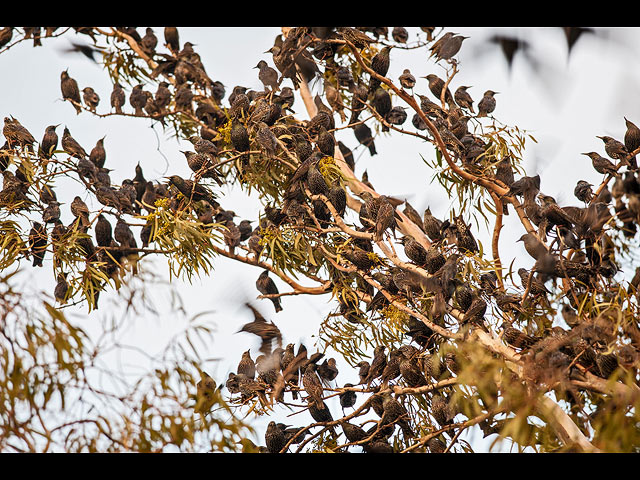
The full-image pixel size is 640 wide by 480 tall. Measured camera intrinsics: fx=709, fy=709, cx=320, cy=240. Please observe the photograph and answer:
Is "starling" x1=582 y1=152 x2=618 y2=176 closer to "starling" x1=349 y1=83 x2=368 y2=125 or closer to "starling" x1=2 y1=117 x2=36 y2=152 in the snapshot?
"starling" x1=349 y1=83 x2=368 y2=125

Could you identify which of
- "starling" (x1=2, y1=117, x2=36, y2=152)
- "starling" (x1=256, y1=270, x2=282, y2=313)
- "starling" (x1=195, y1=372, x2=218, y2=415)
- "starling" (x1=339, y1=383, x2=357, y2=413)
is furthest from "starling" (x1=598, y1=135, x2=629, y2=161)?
"starling" (x1=2, y1=117, x2=36, y2=152)

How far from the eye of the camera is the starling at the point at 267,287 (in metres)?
1.93

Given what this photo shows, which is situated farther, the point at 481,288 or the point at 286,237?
the point at 286,237

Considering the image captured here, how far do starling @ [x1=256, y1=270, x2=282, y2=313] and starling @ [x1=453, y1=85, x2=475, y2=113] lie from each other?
720 mm

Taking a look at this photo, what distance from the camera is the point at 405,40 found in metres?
2.16

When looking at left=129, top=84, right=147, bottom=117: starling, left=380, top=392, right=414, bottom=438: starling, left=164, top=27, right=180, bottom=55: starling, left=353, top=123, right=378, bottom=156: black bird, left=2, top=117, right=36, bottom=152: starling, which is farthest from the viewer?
left=164, top=27, right=180, bottom=55: starling

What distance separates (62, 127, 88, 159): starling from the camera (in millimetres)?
2033

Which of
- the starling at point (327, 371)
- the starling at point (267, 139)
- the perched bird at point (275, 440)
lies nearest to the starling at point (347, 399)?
the starling at point (327, 371)

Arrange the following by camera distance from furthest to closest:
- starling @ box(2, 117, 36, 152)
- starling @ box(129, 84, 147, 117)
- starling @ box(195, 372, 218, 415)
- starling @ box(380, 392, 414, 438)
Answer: starling @ box(129, 84, 147, 117)
starling @ box(2, 117, 36, 152)
starling @ box(380, 392, 414, 438)
starling @ box(195, 372, 218, 415)

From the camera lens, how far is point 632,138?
1.55m

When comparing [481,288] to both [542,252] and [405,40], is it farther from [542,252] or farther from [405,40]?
[405,40]

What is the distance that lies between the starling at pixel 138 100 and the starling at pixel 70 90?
0.57 feet
